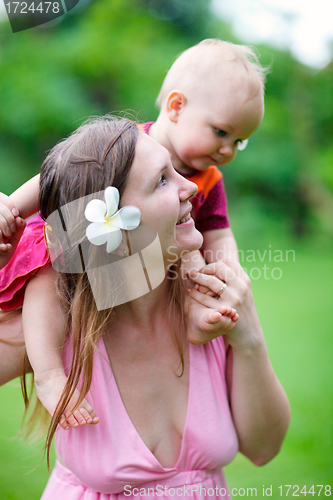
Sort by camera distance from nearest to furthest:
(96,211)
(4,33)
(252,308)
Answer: (96,211) → (252,308) → (4,33)

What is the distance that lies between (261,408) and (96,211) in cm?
82

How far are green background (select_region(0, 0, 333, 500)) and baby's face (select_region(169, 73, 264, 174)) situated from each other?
12.4 feet

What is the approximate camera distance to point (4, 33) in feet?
34.1

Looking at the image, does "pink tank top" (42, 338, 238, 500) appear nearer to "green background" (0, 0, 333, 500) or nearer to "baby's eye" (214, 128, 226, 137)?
"baby's eye" (214, 128, 226, 137)

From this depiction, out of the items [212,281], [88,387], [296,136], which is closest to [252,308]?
[212,281]

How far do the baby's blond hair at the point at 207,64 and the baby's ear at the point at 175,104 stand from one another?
0.12ft

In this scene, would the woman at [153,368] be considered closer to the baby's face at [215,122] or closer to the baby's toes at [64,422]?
the baby's toes at [64,422]

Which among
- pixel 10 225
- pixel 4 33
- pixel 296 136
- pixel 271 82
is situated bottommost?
pixel 296 136

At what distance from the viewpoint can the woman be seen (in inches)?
46.1

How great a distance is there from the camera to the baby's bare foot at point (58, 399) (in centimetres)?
114

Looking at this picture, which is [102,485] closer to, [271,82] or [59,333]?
[59,333]

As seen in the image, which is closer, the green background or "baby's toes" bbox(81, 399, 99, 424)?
"baby's toes" bbox(81, 399, 99, 424)

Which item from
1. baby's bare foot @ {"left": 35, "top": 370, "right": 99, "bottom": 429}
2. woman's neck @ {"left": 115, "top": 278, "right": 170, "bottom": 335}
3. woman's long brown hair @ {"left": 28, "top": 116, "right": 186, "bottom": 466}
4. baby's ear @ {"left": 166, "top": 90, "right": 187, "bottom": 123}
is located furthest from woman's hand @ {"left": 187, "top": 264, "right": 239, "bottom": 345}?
baby's ear @ {"left": 166, "top": 90, "right": 187, "bottom": 123}

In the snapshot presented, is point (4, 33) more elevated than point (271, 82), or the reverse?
point (4, 33)
